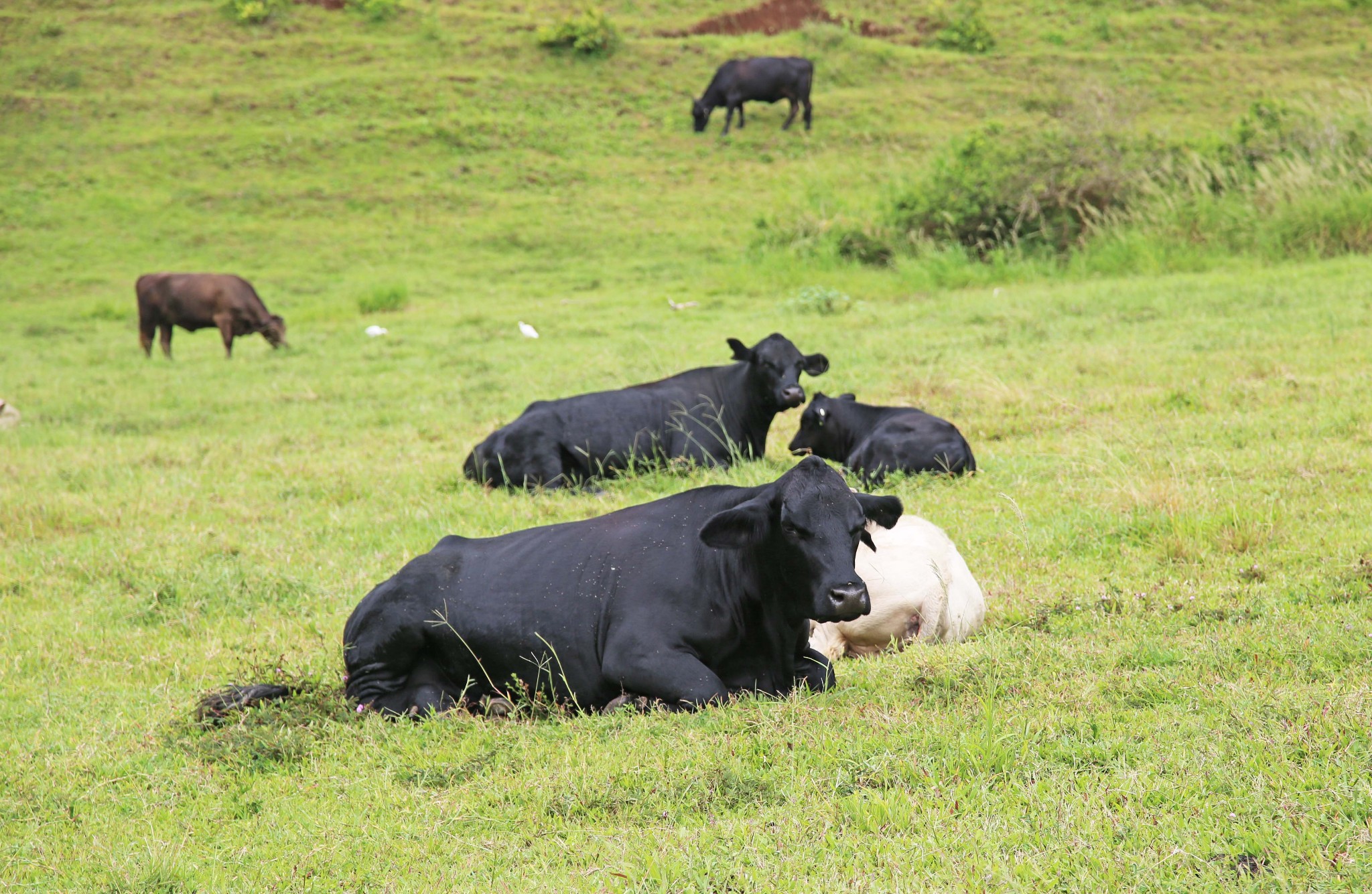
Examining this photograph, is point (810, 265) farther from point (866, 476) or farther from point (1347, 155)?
point (866, 476)

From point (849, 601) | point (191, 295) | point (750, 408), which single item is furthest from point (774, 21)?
point (849, 601)

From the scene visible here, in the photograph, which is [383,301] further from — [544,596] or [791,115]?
[544,596]

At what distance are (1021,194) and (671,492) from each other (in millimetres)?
12608

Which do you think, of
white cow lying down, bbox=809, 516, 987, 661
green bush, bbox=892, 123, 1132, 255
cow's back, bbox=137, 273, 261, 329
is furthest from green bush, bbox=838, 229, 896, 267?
white cow lying down, bbox=809, 516, 987, 661

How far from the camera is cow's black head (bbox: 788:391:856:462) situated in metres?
10.0

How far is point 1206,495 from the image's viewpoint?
7.37 meters

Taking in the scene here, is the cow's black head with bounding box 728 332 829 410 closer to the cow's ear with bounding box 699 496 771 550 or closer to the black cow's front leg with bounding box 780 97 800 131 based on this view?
the cow's ear with bounding box 699 496 771 550

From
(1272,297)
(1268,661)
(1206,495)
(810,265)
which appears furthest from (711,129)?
(1268,661)

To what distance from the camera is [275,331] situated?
1938 centimetres

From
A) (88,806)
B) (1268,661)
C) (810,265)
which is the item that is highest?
(1268,661)

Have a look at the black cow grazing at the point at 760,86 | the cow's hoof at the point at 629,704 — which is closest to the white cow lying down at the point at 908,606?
the cow's hoof at the point at 629,704

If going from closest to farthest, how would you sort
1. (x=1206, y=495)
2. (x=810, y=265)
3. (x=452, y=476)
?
(x=1206, y=495)
(x=452, y=476)
(x=810, y=265)

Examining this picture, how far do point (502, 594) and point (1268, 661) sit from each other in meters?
3.13

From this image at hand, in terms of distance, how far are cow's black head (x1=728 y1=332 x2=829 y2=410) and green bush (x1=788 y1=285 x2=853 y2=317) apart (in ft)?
23.8
